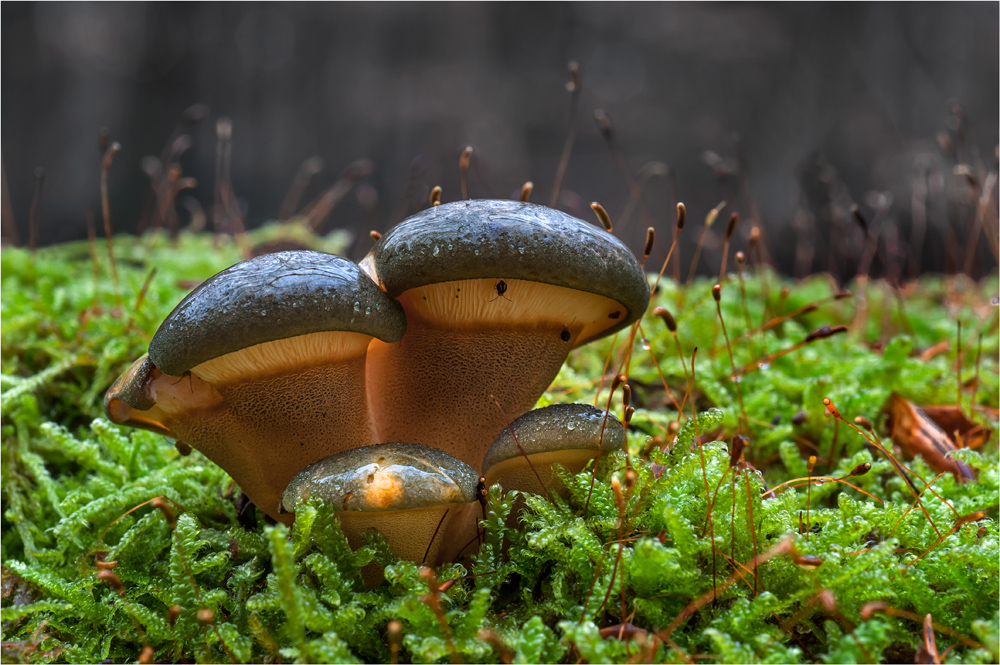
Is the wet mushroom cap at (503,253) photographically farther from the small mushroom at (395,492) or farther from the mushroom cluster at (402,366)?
the small mushroom at (395,492)

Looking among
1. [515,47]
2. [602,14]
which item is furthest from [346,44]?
[602,14]

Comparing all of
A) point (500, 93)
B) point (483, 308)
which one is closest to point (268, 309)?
point (483, 308)

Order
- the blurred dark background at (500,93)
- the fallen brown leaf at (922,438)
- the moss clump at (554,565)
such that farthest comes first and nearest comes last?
the blurred dark background at (500,93), the fallen brown leaf at (922,438), the moss clump at (554,565)

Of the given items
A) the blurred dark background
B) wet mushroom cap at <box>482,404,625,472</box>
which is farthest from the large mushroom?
the blurred dark background

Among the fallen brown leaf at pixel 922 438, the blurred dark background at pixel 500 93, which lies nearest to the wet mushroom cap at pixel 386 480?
the fallen brown leaf at pixel 922 438

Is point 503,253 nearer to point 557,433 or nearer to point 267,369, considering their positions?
point 557,433

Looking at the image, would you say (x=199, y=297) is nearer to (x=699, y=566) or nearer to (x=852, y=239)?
(x=699, y=566)

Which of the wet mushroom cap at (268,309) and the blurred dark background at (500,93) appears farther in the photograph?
the blurred dark background at (500,93)
